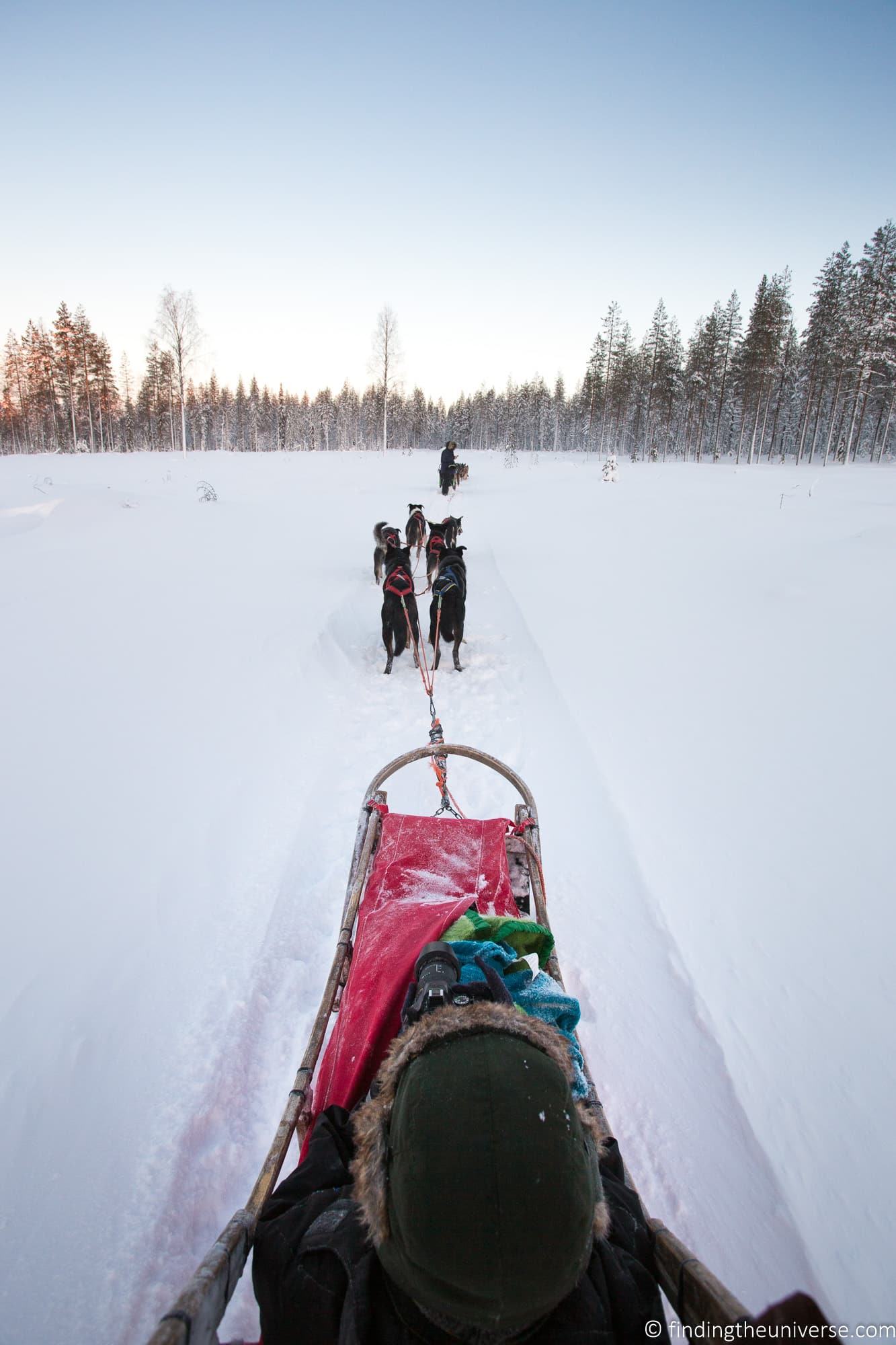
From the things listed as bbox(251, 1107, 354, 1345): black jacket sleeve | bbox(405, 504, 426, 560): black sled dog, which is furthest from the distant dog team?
bbox(251, 1107, 354, 1345): black jacket sleeve

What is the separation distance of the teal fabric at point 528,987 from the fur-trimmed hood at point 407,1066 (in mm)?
435

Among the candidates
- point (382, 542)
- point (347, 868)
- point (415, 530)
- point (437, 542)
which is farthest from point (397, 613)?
point (415, 530)

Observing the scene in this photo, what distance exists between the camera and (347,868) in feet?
11.2

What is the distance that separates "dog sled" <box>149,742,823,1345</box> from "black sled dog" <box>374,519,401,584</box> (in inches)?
206

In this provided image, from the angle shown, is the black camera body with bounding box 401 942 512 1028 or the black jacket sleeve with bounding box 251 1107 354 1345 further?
the black camera body with bounding box 401 942 512 1028

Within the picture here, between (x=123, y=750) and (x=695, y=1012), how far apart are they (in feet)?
11.6

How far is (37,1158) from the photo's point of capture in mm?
1896

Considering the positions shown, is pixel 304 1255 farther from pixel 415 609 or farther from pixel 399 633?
pixel 415 609

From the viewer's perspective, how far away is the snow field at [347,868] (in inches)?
74.1

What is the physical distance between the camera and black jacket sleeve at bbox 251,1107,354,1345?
3.46 feet

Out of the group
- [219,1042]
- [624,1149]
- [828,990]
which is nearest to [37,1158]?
[219,1042]

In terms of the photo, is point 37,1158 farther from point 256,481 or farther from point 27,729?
point 256,481

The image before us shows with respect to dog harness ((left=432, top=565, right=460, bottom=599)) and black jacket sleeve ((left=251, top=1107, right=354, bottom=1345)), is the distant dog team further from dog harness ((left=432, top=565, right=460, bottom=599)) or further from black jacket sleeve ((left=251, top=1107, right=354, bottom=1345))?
black jacket sleeve ((left=251, top=1107, right=354, bottom=1345))

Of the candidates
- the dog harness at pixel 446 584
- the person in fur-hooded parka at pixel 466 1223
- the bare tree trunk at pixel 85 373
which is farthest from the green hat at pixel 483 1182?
the bare tree trunk at pixel 85 373
